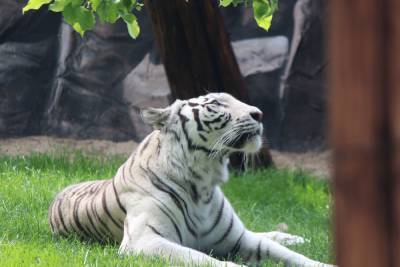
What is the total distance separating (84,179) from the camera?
25.1 ft

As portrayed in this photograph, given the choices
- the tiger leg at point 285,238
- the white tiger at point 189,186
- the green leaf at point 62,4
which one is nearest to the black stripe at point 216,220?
the white tiger at point 189,186

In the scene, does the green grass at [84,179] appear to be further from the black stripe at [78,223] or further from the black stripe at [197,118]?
the black stripe at [197,118]

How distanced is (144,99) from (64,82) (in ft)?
3.56

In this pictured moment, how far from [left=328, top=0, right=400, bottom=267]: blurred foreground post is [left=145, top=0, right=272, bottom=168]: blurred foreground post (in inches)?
275

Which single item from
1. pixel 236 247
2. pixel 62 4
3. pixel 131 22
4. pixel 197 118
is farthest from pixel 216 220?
pixel 62 4

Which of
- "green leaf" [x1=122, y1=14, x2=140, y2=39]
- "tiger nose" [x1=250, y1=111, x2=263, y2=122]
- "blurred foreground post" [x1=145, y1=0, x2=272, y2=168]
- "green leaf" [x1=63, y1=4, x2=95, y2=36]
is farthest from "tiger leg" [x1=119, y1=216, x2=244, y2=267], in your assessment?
"blurred foreground post" [x1=145, y1=0, x2=272, y2=168]

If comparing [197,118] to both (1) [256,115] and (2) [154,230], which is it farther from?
(2) [154,230]

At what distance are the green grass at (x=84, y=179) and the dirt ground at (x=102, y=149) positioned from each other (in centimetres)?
130

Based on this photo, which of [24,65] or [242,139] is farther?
[24,65]

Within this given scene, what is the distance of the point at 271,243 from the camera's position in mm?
4922

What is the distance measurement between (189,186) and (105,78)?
6.25 m

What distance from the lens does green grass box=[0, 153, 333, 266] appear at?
423cm

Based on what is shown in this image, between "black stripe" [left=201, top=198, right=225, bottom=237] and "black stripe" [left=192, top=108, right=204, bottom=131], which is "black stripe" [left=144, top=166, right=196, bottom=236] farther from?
"black stripe" [left=192, top=108, right=204, bottom=131]

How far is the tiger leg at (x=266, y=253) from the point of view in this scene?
4691mm
